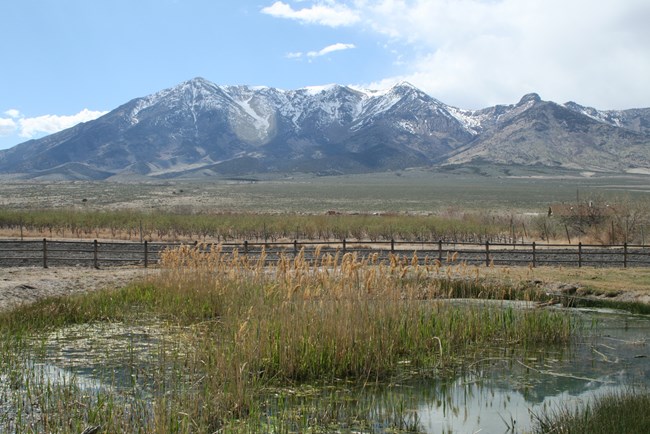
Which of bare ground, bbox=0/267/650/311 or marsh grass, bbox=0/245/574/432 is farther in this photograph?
bare ground, bbox=0/267/650/311

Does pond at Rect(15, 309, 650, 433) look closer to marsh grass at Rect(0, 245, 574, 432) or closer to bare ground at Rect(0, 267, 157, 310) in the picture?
marsh grass at Rect(0, 245, 574, 432)

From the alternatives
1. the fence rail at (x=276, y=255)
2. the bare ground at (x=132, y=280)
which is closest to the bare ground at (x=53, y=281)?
the bare ground at (x=132, y=280)

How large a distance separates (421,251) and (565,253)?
20.5 ft

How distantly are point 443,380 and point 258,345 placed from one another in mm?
2914

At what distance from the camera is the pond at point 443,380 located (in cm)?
860

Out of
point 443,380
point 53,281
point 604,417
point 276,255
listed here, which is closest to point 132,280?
point 53,281

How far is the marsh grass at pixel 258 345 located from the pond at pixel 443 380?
0.12 meters

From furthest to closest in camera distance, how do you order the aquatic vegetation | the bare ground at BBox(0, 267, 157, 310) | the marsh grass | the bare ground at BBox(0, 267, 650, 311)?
the bare ground at BBox(0, 267, 650, 311), the bare ground at BBox(0, 267, 157, 310), the marsh grass, the aquatic vegetation

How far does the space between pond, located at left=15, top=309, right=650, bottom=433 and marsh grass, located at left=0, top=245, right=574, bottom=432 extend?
118mm

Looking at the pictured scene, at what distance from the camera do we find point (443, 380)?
1014cm

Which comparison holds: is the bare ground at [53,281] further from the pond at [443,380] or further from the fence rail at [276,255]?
the pond at [443,380]

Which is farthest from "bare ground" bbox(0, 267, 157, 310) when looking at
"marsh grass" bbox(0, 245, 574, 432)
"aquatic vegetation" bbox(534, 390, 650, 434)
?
"aquatic vegetation" bbox(534, 390, 650, 434)

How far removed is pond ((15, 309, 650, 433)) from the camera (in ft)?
28.2

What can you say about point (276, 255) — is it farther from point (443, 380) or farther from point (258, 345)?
point (258, 345)
